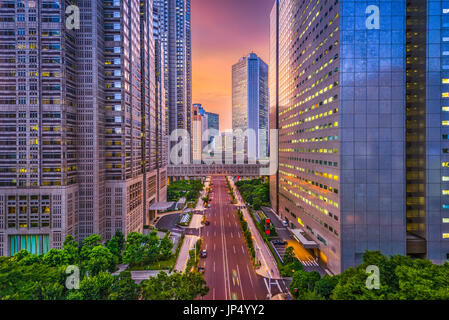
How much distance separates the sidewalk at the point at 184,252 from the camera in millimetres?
54781

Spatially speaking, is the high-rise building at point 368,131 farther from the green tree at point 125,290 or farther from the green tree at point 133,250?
the green tree at point 133,250

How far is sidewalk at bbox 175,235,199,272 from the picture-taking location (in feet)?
180

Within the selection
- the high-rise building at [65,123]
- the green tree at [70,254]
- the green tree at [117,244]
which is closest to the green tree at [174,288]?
the green tree at [70,254]

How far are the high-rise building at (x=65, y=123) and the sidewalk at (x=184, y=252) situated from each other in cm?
1585

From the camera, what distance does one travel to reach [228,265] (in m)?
55.5

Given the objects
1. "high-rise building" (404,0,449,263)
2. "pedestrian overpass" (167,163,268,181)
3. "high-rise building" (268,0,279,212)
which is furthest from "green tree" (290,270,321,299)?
"pedestrian overpass" (167,163,268,181)

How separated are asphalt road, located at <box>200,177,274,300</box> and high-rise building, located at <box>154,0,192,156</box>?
111801 millimetres

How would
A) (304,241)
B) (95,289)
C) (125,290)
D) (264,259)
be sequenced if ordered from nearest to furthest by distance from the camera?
(125,290) < (95,289) < (264,259) < (304,241)

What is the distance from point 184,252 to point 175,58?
160156 mm

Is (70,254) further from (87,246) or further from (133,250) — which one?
(133,250)

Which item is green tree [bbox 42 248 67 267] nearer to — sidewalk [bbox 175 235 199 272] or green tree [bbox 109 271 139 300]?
green tree [bbox 109 271 139 300]

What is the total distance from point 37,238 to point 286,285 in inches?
2137

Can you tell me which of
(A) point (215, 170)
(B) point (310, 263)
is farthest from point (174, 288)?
(A) point (215, 170)
